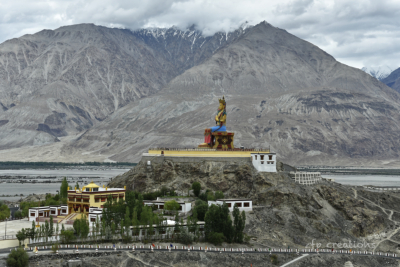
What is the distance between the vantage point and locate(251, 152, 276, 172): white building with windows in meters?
93.6

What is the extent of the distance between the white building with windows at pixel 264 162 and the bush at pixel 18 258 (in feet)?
151

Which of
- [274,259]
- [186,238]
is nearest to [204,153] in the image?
[186,238]

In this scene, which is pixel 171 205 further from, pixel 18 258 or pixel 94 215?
pixel 18 258

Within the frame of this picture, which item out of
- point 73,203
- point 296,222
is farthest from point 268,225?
point 73,203

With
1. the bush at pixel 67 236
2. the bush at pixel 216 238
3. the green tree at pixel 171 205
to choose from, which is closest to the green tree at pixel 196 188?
the green tree at pixel 171 205

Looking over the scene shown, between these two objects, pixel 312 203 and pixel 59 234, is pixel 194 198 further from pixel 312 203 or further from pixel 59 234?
pixel 59 234

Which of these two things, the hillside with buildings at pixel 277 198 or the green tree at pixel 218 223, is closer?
the green tree at pixel 218 223

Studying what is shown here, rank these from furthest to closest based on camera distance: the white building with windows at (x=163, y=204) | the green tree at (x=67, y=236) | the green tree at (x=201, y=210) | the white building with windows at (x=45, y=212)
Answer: the white building with windows at (x=163, y=204) < the white building with windows at (x=45, y=212) < the green tree at (x=201, y=210) < the green tree at (x=67, y=236)

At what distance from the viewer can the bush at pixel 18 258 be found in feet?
181

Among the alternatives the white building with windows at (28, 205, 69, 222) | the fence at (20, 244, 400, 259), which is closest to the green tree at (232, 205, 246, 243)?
the fence at (20, 244, 400, 259)

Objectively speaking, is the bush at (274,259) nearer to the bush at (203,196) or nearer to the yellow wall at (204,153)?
the bush at (203,196)

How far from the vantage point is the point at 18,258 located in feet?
183

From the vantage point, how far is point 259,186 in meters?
89.9

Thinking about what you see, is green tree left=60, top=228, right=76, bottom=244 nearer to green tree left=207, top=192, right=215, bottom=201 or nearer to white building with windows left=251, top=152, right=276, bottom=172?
green tree left=207, top=192, right=215, bottom=201
